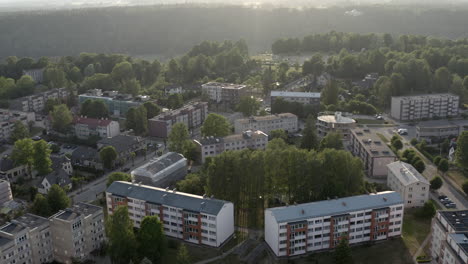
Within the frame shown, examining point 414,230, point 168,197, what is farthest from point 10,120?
point 414,230

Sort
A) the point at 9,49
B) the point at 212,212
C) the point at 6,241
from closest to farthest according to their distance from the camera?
1. the point at 6,241
2. the point at 212,212
3. the point at 9,49

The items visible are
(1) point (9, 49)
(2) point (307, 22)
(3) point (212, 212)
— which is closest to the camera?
(3) point (212, 212)

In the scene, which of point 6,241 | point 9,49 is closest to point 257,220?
point 6,241

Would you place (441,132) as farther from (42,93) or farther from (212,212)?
(42,93)

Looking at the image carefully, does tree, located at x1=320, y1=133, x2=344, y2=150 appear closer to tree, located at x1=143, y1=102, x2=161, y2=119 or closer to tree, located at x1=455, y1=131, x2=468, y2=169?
tree, located at x1=455, y1=131, x2=468, y2=169

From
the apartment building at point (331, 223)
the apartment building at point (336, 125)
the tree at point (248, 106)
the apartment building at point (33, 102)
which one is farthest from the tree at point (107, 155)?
the apartment building at point (33, 102)

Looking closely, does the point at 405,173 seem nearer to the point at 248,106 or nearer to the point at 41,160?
the point at 248,106
